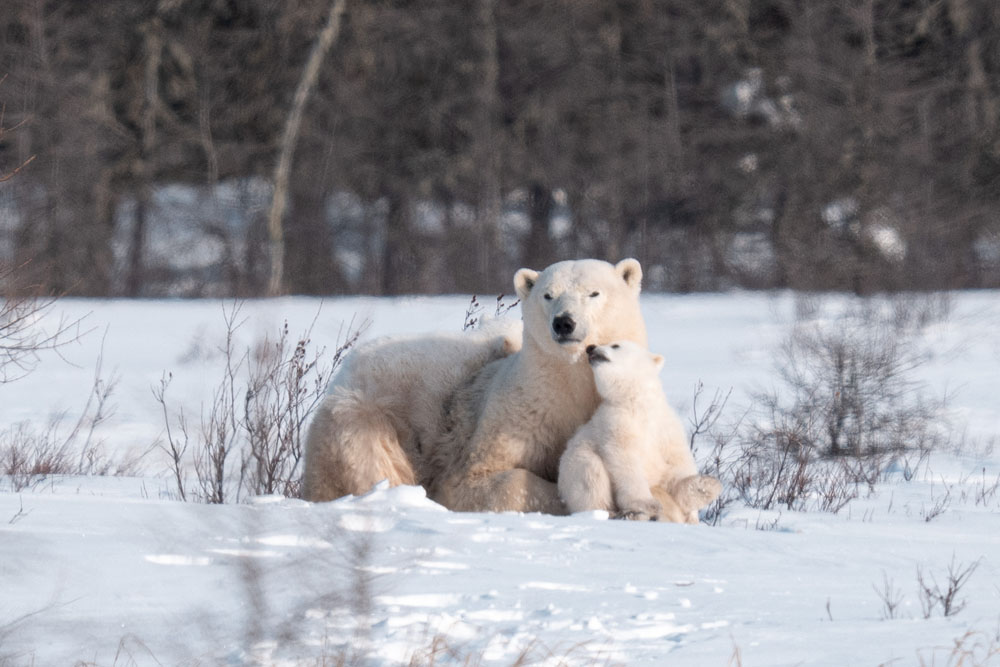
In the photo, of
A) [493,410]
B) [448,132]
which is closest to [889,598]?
[493,410]

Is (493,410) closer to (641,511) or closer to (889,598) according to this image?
(641,511)

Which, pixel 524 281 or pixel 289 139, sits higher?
pixel 289 139

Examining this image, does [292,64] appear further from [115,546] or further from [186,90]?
[115,546]

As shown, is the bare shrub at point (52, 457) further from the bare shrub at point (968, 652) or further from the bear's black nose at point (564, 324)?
the bare shrub at point (968, 652)

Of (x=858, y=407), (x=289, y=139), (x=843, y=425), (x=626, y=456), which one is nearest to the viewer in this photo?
(x=626, y=456)

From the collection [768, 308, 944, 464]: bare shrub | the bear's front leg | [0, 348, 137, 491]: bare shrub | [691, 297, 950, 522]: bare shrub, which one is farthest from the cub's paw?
[768, 308, 944, 464]: bare shrub

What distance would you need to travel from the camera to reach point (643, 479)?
5.20 meters

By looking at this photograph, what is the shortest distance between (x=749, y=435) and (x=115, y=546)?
587 cm

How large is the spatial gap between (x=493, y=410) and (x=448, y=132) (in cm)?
2029

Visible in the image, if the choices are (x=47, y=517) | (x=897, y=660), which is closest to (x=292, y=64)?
(x=47, y=517)

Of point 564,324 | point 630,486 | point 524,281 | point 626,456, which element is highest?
point 524,281

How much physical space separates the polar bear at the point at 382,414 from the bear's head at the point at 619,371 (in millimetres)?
1090

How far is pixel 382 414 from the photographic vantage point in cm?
607

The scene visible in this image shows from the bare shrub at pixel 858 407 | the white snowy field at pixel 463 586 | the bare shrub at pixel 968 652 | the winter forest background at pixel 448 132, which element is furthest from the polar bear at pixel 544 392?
the winter forest background at pixel 448 132
